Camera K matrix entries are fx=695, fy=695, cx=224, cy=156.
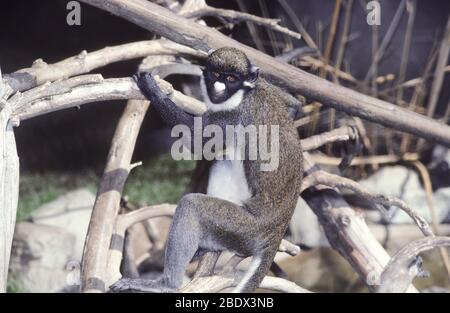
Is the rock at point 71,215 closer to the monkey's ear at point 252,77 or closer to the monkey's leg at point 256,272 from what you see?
the monkey's leg at point 256,272

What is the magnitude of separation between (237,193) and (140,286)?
0.70 m

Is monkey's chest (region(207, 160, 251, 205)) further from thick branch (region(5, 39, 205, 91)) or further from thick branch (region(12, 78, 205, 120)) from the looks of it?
thick branch (region(5, 39, 205, 91))

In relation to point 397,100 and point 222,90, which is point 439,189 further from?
point 222,90

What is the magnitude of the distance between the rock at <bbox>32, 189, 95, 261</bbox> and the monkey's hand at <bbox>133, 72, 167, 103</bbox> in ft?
7.67

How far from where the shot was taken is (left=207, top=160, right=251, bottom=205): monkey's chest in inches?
143

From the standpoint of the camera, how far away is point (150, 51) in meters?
4.48

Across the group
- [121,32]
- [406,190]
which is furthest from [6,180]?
[406,190]

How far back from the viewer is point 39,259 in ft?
18.1

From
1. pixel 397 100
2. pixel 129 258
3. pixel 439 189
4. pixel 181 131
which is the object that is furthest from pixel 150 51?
pixel 439 189

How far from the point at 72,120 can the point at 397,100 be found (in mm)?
3101

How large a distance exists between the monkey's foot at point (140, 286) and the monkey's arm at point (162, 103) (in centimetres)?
87
